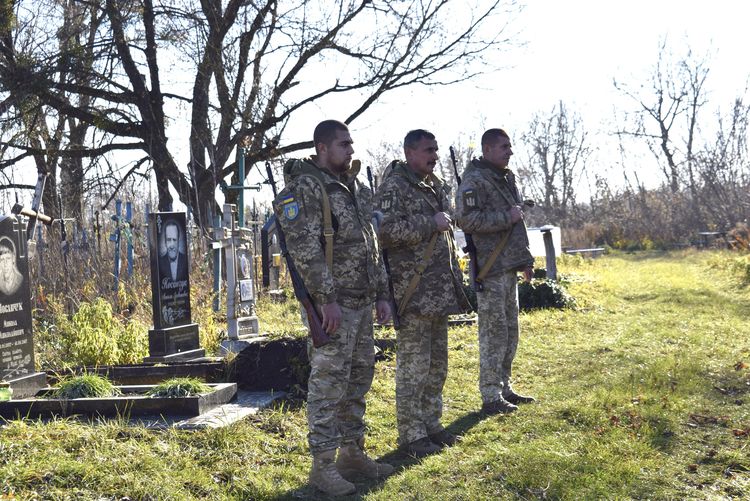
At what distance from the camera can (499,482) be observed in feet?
14.9

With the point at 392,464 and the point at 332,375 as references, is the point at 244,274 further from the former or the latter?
the point at 332,375

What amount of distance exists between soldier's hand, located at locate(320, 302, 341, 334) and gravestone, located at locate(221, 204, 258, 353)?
4867 millimetres

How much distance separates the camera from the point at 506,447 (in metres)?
5.21

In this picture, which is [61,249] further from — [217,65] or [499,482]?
[499,482]

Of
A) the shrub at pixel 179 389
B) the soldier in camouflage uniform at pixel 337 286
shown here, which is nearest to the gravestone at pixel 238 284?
the shrub at pixel 179 389

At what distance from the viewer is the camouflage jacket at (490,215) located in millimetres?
6332

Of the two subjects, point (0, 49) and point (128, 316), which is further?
point (0, 49)

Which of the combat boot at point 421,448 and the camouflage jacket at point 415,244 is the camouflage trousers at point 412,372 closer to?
the combat boot at point 421,448

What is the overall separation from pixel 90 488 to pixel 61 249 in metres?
10.0

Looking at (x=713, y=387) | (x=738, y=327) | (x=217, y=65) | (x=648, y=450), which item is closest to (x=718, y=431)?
(x=648, y=450)

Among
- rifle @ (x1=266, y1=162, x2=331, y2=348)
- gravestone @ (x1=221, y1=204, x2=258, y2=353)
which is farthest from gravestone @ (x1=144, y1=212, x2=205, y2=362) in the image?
rifle @ (x1=266, y1=162, x2=331, y2=348)

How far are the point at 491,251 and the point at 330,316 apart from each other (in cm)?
244

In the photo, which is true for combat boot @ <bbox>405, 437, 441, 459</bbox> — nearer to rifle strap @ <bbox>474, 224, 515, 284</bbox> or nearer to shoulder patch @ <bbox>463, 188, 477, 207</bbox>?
rifle strap @ <bbox>474, 224, 515, 284</bbox>

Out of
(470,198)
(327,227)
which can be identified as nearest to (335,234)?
(327,227)
